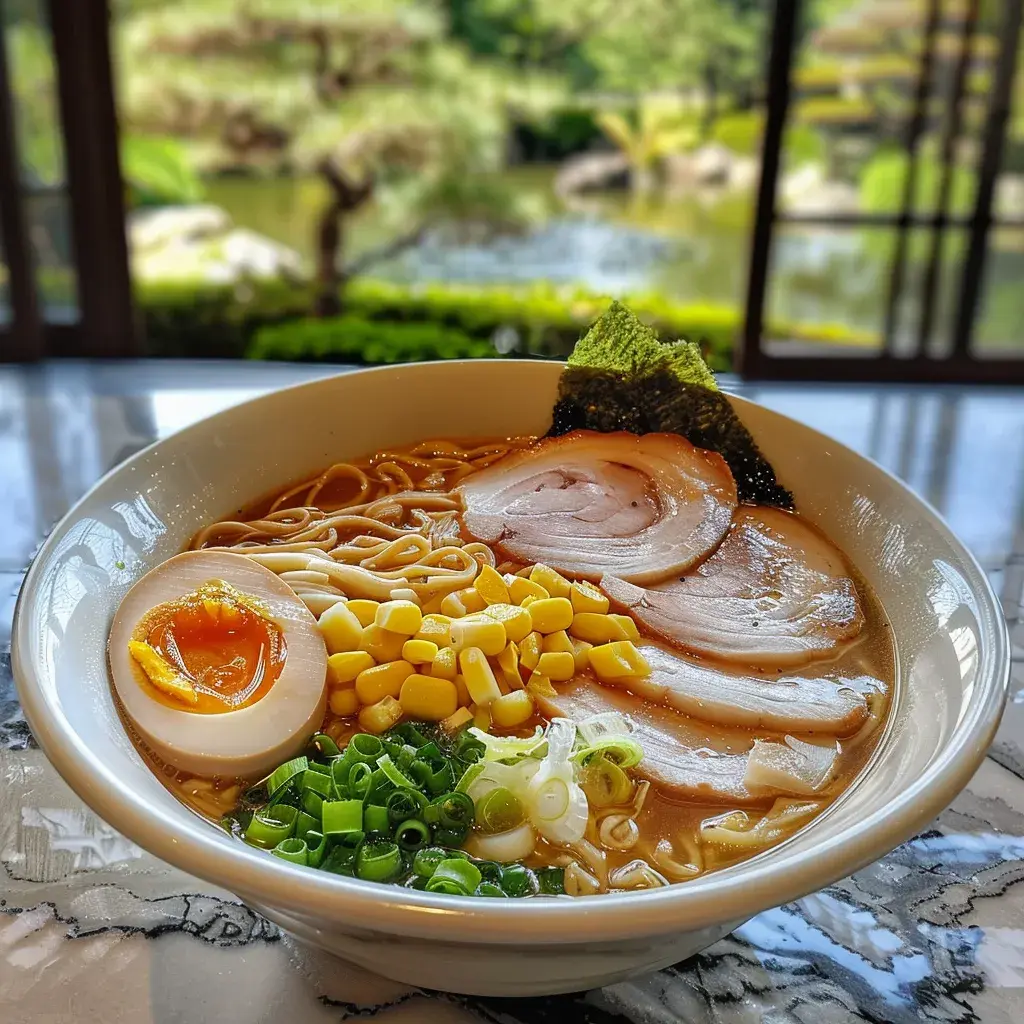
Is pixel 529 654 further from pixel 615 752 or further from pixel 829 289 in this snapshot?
pixel 829 289

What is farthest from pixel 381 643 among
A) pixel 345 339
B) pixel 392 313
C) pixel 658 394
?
pixel 392 313

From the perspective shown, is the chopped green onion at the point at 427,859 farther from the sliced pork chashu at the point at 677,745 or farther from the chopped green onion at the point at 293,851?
the sliced pork chashu at the point at 677,745

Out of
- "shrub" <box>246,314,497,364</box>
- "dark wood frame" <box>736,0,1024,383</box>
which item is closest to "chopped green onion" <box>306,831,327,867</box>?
"shrub" <box>246,314,497,364</box>

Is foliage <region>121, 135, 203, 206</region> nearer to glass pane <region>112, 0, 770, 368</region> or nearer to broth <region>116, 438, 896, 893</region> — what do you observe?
glass pane <region>112, 0, 770, 368</region>

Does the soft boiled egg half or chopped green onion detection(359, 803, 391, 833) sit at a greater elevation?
the soft boiled egg half

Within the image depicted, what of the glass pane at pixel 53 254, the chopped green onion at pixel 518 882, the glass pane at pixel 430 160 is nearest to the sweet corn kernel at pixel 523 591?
the chopped green onion at pixel 518 882
